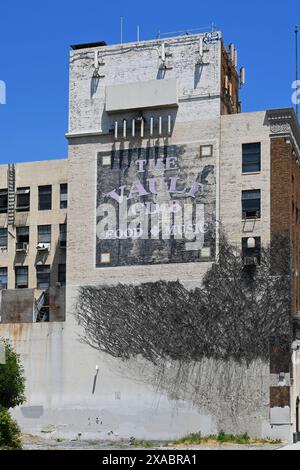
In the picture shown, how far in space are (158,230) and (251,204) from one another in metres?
6.14

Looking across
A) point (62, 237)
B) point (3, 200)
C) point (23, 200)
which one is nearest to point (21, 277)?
point (62, 237)

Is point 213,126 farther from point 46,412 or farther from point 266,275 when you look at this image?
point 46,412

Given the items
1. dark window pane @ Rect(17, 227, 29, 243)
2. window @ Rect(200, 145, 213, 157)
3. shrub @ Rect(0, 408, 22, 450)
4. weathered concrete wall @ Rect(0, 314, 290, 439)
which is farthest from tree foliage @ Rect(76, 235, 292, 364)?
shrub @ Rect(0, 408, 22, 450)

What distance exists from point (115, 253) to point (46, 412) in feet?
36.2

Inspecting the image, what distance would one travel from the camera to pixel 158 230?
60469mm

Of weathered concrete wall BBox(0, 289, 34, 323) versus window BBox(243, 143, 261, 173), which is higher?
window BBox(243, 143, 261, 173)

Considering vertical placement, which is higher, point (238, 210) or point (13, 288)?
point (238, 210)

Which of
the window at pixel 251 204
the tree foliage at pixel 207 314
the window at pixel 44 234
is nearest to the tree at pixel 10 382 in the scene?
the tree foliage at pixel 207 314

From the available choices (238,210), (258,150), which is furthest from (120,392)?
(258,150)

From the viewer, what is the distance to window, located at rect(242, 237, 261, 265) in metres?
58.0

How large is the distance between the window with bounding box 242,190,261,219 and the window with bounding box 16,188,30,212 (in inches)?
747

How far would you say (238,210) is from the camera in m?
58.9

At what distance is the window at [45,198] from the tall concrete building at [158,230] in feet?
22.6

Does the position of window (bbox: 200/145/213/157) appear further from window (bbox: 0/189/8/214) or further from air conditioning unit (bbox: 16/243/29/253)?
window (bbox: 0/189/8/214)
